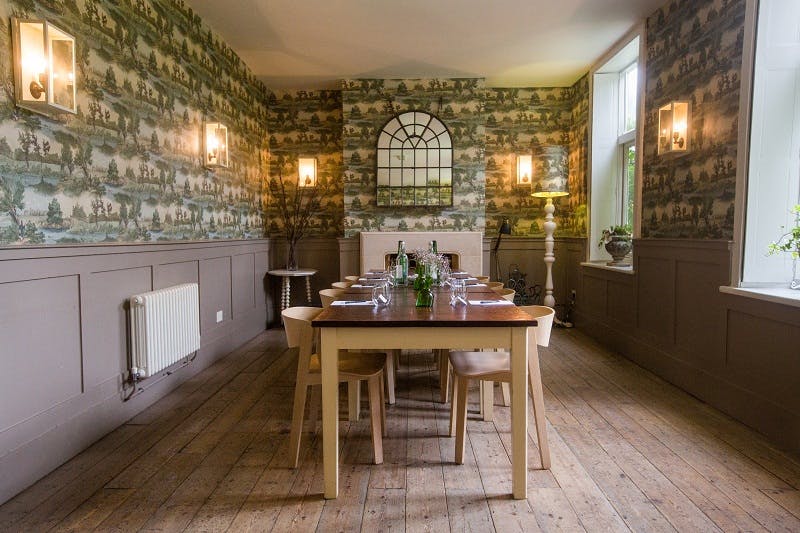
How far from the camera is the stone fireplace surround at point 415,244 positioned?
6699 mm

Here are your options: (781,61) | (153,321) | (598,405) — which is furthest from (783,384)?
(153,321)

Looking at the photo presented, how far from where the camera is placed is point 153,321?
11.7 feet

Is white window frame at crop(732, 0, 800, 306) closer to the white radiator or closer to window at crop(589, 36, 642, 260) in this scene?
window at crop(589, 36, 642, 260)

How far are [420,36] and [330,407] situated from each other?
4.26 metres

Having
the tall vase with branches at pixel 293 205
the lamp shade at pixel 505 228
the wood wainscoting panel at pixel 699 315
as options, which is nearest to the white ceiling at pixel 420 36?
the tall vase with branches at pixel 293 205

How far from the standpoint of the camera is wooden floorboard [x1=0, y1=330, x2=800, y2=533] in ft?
7.29

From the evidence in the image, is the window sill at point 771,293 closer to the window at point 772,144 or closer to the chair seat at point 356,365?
the window at point 772,144

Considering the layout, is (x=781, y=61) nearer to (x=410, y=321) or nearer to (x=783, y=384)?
(x=783, y=384)

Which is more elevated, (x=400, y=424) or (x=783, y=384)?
(x=783, y=384)

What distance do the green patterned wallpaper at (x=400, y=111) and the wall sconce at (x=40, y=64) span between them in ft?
13.9

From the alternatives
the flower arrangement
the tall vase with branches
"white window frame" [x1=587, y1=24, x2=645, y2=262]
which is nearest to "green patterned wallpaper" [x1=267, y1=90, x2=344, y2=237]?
the tall vase with branches

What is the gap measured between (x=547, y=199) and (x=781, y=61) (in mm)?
3679

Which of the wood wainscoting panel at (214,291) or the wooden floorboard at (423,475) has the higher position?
the wood wainscoting panel at (214,291)

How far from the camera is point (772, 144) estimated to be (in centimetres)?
337
